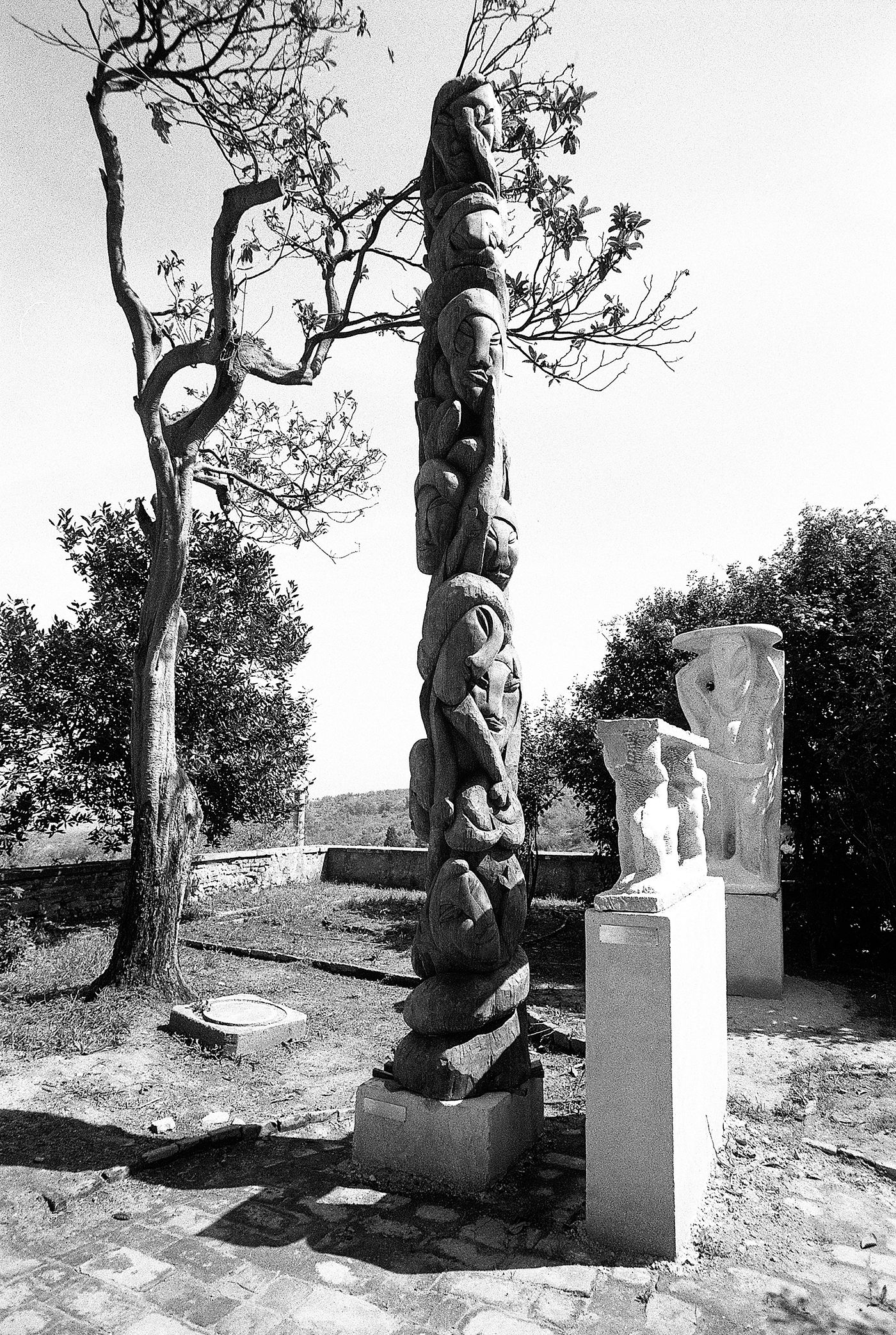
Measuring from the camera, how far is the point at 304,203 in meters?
7.91

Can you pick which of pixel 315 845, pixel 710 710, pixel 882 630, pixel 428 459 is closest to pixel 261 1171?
pixel 428 459

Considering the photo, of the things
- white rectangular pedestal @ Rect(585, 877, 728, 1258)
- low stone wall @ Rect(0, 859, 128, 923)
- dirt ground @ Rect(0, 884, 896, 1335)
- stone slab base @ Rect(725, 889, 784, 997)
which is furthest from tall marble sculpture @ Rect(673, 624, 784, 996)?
low stone wall @ Rect(0, 859, 128, 923)

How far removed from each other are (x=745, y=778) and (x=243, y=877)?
26.8ft

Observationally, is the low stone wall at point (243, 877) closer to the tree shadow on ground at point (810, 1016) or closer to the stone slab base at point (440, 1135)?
the tree shadow on ground at point (810, 1016)

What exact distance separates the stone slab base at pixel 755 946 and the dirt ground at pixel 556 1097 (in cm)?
17

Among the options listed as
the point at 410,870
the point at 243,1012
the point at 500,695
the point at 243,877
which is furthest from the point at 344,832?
the point at 500,695

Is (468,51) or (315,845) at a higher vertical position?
(468,51)

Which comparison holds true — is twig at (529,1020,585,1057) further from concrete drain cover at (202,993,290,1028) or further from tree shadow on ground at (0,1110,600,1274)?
concrete drain cover at (202,993,290,1028)

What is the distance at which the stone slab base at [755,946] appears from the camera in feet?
24.2

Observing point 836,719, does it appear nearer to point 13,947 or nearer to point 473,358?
point 473,358

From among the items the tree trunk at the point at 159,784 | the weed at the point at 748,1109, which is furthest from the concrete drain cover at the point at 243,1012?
the weed at the point at 748,1109

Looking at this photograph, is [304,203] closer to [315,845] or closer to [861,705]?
[861,705]

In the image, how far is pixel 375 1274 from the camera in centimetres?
314

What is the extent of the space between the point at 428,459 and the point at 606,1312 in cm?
374
